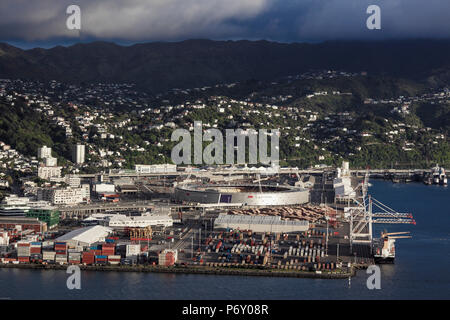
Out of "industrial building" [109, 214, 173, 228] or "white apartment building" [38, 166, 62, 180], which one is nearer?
"industrial building" [109, 214, 173, 228]

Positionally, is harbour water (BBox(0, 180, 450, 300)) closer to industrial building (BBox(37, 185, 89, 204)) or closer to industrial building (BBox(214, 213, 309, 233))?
industrial building (BBox(214, 213, 309, 233))

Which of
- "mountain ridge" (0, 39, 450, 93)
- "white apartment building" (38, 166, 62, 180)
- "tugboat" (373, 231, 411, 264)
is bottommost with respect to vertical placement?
"tugboat" (373, 231, 411, 264)

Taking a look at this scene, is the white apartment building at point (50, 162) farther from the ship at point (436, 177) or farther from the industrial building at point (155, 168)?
the ship at point (436, 177)

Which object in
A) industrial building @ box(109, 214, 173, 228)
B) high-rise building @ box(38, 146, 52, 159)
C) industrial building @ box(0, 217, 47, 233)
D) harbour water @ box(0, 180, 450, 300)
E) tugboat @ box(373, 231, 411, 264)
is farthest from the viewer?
high-rise building @ box(38, 146, 52, 159)

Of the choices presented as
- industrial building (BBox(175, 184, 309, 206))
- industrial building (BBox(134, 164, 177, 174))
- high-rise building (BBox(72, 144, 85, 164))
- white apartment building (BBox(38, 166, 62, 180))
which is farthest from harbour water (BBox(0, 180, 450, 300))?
high-rise building (BBox(72, 144, 85, 164))

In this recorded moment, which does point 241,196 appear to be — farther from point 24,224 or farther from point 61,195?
point 24,224
